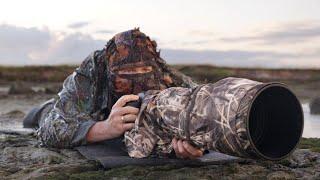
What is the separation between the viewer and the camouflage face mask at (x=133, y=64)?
395cm

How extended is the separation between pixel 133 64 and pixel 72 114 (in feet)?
2.00

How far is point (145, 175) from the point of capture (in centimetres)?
346

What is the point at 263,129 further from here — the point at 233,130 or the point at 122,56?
the point at 122,56

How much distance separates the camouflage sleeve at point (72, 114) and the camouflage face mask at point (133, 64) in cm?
32

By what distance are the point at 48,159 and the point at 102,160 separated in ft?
1.68

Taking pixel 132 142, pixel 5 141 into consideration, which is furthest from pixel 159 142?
pixel 5 141

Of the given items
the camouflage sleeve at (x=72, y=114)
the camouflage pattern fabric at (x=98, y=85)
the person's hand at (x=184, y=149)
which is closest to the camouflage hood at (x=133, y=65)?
the camouflage pattern fabric at (x=98, y=85)

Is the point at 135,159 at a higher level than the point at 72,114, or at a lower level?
lower

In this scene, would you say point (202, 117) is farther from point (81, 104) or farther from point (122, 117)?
point (81, 104)

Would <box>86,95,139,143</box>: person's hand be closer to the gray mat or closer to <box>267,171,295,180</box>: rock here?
the gray mat

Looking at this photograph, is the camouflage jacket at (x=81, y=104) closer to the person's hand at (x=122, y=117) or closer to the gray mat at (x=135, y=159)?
the gray mat at (x=135, y=159)

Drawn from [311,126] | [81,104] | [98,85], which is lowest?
[311,126]

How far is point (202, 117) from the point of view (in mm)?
2859

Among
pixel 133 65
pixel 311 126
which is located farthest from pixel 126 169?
pixel 311 126
